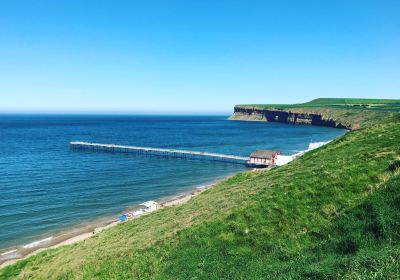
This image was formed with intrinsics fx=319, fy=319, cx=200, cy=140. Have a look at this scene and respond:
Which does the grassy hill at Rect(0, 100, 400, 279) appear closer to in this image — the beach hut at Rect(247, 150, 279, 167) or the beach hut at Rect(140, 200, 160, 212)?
the beach hut at Rect(140, 200, 160, 212)

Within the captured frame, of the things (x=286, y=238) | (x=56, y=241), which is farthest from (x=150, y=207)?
(x=286, y=238)

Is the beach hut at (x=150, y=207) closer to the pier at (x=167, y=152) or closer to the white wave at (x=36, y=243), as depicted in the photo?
the white wave at (x=36, y=243)

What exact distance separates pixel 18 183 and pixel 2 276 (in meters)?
44.2

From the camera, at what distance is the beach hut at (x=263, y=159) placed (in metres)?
79.5

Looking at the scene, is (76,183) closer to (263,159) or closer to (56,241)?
(56,241)

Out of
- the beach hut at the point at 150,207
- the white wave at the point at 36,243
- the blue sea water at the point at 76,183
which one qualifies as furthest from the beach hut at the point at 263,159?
the white wave at the point at 36,243

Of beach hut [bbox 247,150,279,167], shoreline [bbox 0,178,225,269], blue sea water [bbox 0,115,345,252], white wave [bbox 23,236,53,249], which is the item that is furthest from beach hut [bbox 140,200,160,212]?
beach hut [bbox 247,150,279,167]


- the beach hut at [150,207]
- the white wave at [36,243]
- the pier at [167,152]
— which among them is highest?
the pier at [167,152]

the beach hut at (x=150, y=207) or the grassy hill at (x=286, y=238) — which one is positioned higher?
the grassy hill at (x=286, y=238)

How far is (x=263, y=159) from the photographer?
80.8 metres

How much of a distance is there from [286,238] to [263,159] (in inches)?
2634

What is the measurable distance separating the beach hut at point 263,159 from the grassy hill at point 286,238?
56.9 metres

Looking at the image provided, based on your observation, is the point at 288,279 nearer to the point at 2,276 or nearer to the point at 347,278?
the point at 347,278

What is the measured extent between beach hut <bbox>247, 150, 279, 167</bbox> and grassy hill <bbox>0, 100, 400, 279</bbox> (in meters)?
56.9
